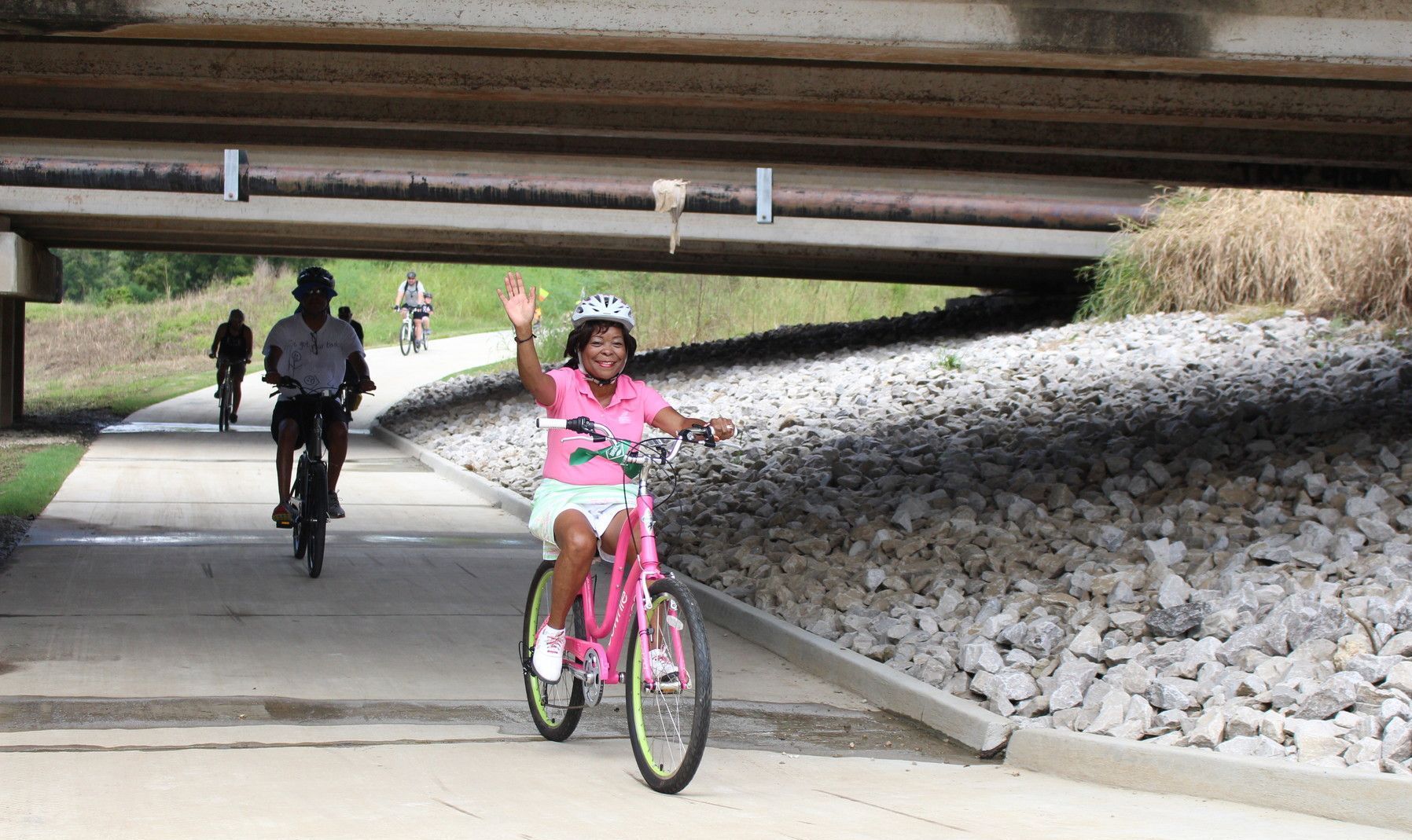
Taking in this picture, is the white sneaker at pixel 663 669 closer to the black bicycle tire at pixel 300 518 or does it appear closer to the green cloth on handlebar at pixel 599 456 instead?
the green cloth on handlebar at pixel 599 456

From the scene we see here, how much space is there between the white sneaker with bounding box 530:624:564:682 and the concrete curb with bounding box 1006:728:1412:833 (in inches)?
75.9

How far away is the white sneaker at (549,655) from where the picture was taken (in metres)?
5.87

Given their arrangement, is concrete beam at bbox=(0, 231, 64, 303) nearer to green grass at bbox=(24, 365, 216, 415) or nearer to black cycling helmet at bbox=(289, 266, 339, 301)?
green grass at bbox=(24, 365, 216, 415)

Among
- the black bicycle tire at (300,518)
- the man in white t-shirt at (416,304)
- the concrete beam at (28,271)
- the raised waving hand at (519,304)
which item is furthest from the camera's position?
the man in white t-shirt at (416,304)

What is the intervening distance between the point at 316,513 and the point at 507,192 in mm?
2768

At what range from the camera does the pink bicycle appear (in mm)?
5211

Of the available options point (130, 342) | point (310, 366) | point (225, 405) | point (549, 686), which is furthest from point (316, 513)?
point (130, 342)

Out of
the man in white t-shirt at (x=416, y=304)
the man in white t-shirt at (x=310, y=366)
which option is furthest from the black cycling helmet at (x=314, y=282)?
the man in white t-shirt at (x=416, y=304)

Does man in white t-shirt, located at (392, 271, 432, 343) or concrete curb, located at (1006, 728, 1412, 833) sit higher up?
man in white t-shirt, located at (392, 271, 432, 343)

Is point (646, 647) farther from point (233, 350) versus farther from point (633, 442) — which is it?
point (233, 350)

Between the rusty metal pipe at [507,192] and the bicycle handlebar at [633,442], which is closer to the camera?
the bicycle handlebar at [633,442]

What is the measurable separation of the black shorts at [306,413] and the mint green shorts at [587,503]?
15.4 ft

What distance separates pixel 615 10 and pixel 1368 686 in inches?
178

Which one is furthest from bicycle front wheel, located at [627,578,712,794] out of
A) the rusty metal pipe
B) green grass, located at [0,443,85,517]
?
green grass, located at [0,443,85,517]
